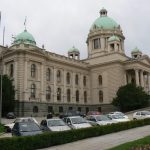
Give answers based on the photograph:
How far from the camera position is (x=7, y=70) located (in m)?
→ 70.0

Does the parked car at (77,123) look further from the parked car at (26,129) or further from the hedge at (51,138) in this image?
the parked car at (26,129)

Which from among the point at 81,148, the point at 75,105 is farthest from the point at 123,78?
the point at 81,148

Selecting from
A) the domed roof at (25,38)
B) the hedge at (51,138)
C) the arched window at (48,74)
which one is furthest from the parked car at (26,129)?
the domed roof at (25,38)

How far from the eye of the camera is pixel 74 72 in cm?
8288

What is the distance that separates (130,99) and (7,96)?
28.4 m

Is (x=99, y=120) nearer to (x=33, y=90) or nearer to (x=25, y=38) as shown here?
(x=33, y=90)

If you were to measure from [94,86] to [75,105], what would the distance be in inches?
373

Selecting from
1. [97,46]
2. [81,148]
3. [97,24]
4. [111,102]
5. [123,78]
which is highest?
[97,24]

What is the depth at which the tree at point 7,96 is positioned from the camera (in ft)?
195

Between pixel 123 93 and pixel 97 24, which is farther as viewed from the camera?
pixel 97 24

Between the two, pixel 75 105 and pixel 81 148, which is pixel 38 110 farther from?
pixel 81 148

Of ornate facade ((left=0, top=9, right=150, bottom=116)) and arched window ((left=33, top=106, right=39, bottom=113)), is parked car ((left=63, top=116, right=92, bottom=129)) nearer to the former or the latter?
ornate facade ((left=0, top=9, right=150, bottom=116))

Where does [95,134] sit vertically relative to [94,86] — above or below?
below

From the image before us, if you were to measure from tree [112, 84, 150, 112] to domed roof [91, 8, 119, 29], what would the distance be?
29224 mm
